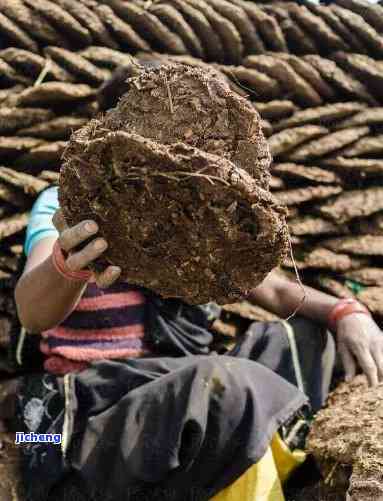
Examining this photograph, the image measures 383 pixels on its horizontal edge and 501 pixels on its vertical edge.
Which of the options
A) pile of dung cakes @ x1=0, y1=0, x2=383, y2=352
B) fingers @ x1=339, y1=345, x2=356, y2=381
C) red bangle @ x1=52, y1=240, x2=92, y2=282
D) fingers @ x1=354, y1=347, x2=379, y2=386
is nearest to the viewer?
red bangle @ x1=52, y1=240, x2=92, y2=282

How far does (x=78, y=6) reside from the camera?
199 cm

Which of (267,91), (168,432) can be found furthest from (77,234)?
(267,91)

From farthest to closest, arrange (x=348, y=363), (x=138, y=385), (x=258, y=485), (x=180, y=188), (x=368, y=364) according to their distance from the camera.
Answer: (x=348, y=363)
(x=368, y=364)
(x=138, y=385)
(x=258, y=485)
(x=180, y=188)

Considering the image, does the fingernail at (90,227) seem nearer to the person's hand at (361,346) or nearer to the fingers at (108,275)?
the fingers at (108,275)

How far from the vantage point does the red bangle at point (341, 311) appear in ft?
5.63

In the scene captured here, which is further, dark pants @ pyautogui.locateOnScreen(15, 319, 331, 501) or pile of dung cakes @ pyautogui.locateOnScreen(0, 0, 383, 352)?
pile of dung cakes @ pyautogui.locateOnScreen(0, 0, 383, 352)

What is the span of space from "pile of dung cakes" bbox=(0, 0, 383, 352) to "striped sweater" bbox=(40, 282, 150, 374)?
0.32m

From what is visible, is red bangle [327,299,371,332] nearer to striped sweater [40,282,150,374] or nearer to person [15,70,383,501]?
person [15,70,383,501]

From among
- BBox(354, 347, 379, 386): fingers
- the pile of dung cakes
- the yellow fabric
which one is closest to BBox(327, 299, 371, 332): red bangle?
BBox(354, 347, 379, 386): fingers

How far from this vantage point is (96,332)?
1.61m

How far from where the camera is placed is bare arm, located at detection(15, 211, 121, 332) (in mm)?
1095

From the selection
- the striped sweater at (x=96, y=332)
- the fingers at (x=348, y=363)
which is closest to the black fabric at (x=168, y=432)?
the striped sweater at (x=96, y=332)

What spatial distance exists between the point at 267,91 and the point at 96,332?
114 cm

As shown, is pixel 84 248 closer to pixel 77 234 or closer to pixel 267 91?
pixel 77 234
